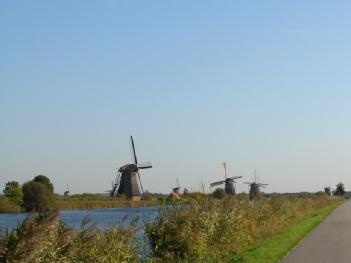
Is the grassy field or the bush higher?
the bush

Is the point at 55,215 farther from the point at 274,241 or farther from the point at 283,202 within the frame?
the point at 283,202

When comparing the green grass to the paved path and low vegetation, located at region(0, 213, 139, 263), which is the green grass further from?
low vegetation, located at region(0, 213, 139, 263)

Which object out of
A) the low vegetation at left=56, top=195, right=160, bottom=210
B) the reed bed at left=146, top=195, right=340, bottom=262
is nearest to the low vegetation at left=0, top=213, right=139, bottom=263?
the reed bed at left=146, top=195, right=340, bottom=262

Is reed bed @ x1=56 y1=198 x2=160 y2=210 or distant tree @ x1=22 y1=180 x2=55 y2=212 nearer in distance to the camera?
distant tree @ x1=22 y1=180 x2=55 y2=212

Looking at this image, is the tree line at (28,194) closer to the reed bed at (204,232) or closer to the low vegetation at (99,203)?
the low vegetation at (99,203)

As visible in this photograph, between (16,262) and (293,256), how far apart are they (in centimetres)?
1059

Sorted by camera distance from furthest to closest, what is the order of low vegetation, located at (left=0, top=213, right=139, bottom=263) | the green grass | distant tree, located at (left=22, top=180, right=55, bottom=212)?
1. distant tree, located at (left=22, top=180, right=55, bottom=212)
2. the green grass
3. low vegetation, located at (left=0, top=213, right=139, bottom=263)

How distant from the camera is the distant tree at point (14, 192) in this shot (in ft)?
274

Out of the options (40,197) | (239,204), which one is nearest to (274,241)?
(239,204)

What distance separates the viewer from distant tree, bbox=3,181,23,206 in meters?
83.4

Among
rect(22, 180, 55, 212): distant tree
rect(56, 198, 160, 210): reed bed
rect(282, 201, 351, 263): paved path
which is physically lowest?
rect(282, 201, 351, 263): paved path

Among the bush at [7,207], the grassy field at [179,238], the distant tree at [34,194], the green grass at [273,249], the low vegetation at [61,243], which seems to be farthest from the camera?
the distant tree at [34,194]

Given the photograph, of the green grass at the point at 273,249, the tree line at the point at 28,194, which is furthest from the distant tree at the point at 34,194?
the green grass at the point at 273,249

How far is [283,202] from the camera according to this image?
3484cm
